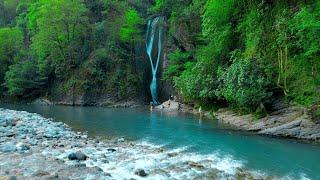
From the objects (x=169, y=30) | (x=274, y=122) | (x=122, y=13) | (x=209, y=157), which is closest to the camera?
(x=209, y=157)

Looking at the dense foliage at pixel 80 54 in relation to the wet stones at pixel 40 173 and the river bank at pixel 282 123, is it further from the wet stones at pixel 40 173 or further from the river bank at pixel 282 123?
the wet stones at pixel 40 173

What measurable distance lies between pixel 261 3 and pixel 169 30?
1995cm

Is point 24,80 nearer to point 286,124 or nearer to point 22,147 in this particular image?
point 22,147

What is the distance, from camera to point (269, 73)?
25391 millimetres

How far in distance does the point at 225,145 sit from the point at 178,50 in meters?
28.5

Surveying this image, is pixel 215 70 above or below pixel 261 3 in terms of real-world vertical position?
below

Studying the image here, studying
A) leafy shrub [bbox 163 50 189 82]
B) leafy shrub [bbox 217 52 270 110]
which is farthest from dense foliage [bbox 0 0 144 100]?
leafy shrub [bbox 217 52 270 110]

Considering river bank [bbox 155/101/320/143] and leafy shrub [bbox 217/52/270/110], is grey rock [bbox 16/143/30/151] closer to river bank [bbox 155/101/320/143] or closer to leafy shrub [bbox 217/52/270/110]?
river bank [bbox 155/101/320/143]

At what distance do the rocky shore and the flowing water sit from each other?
2.08ft

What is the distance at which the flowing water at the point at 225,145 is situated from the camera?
45.5 feet

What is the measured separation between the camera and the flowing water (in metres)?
13.9

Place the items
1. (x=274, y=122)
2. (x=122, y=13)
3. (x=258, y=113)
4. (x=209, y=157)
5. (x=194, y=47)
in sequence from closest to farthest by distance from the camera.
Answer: (x=209, y=157) → (x=274, y=122) → (x=258, y=113) → (x=194, y=47) → (x=122, y=13)

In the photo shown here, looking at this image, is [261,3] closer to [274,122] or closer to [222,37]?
[222,37]

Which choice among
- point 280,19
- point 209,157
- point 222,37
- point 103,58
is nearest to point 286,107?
point 280,19
